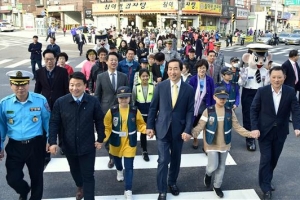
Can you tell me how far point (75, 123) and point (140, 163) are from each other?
7.46 feet

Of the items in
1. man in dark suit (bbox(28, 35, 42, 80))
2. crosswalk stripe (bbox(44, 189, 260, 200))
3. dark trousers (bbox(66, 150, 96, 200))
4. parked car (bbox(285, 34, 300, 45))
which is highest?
parked car (bbox(285, 34, 300, 45))

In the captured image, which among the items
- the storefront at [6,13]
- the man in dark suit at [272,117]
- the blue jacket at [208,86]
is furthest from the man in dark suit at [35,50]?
the storefront at [6,13]

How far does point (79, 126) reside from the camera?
416cm

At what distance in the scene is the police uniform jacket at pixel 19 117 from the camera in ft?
13.2

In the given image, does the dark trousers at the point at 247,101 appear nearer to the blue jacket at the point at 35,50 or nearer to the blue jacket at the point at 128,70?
the blue jacket at the point at 128,70

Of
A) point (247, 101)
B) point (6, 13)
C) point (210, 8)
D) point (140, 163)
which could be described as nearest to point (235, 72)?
point (247, 101)

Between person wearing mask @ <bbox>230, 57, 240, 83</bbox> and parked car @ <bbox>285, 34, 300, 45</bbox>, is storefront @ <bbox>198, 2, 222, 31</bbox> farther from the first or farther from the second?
person wearing mask @ <bbox>230, 57, 240, 83</bbox>

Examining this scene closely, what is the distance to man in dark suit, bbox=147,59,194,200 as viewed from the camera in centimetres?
464

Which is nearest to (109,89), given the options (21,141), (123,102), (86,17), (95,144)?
(123,102)

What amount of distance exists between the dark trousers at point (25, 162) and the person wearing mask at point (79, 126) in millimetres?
216

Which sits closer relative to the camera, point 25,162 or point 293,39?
point 25,162

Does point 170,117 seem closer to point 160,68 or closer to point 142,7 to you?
point 160,68

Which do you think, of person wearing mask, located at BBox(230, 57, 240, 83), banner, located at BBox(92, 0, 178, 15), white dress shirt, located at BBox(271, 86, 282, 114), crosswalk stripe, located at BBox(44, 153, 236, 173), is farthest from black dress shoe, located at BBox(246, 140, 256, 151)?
banner, located at BBox(92, 0, 178, 15)

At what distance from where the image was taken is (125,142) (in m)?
4.89
